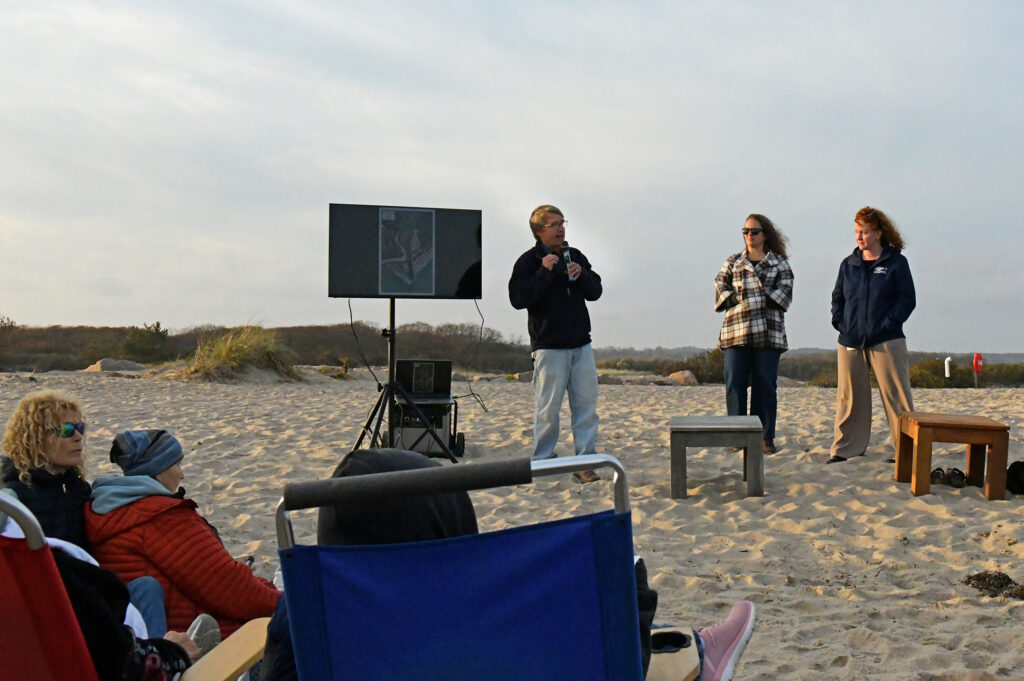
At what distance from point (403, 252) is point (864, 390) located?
3606 millimetres

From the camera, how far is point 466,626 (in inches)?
54.0

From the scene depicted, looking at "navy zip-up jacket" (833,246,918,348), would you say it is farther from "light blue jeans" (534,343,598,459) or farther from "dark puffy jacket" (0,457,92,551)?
"dark puffy jacket" (0,457,92,551)

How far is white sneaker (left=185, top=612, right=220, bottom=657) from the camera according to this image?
7.45ft

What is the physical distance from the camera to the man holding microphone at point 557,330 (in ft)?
19.0

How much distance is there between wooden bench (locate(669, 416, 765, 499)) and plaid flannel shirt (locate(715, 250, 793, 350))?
1056mm

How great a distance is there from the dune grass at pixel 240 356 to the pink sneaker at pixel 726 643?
1338 centimetres

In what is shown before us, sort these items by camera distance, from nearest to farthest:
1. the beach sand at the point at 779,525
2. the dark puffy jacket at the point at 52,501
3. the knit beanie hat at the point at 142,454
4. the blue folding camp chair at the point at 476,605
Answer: the blue folding camp chair at the point at 476,605
the dark puffy jacket at the point at 52,501
the knit beanie hat at the point at 142,454
the beach sand at the point at 779,525

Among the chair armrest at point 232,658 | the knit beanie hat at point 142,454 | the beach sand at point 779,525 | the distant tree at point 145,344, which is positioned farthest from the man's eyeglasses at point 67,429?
the distant tree at point 145,344

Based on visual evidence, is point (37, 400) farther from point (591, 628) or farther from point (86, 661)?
point (591, 628)

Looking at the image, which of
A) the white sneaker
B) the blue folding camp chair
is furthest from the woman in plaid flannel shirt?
the blue folding camp chair

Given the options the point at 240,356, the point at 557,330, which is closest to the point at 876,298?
the point at 557,330

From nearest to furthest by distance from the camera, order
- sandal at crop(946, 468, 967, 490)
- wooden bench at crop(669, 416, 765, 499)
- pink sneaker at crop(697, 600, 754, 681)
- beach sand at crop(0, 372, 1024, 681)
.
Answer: pink sneaker at crop(697, 600, 754, 681)
beach sand at crop(0, 372, 1024, 681)
wooden bench at crop(669, 416, 765, 499)
sandal at crop(946, 468, 967, 490)

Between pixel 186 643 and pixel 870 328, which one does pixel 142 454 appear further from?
pixel 870 328

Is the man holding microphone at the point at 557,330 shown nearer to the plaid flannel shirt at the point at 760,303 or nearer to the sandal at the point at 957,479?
the plaid flannel shirt at the point at 760,303
